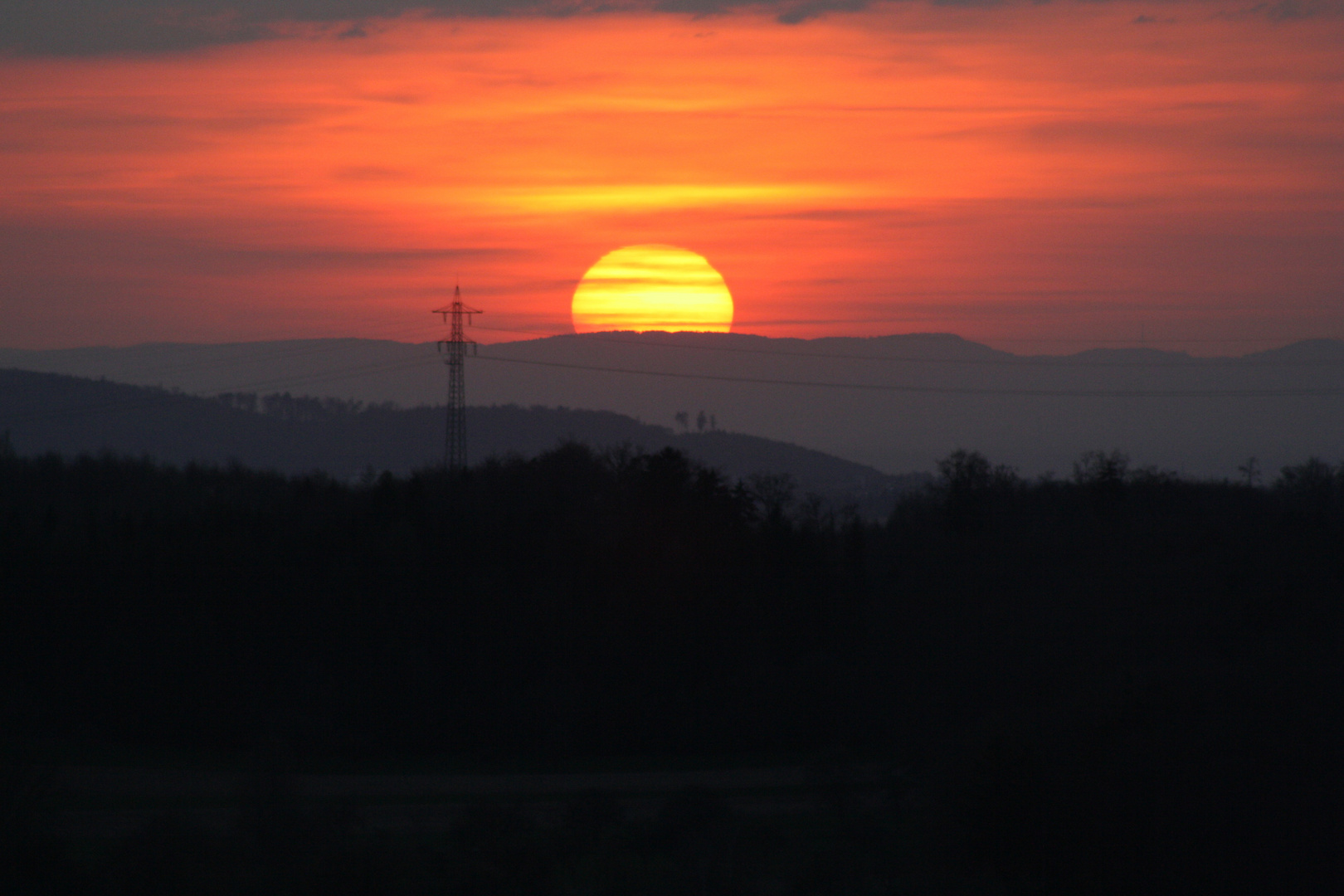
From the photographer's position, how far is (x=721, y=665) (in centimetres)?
5631

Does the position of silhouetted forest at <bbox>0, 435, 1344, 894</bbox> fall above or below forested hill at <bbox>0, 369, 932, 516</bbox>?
below

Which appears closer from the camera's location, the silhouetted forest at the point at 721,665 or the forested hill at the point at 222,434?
the silhouetted forest at the point at 721,665

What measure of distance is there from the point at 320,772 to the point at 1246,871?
29.5m

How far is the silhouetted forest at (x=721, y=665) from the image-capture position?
95.1 ft

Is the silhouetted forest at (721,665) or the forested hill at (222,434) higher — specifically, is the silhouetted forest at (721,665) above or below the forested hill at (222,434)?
below

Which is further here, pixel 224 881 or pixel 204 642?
pixel 204 642

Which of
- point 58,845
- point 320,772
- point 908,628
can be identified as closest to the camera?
point 58,845

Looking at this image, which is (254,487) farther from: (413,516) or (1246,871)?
(1246,871)

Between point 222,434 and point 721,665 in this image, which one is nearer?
point 721,665

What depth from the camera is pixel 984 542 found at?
253 feet

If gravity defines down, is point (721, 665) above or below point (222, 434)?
below

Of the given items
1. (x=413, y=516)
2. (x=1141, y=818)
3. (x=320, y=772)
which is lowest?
(x=320, y=772)

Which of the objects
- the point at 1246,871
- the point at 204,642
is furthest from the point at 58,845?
the point at 204,642

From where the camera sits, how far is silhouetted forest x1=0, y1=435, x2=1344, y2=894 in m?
29.0
